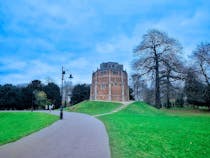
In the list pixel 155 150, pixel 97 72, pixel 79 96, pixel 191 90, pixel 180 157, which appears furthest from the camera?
pixel 79 96

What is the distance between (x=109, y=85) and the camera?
54.4 metres

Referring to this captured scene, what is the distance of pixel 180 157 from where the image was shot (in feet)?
21.4

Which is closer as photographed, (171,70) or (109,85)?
(171,70)

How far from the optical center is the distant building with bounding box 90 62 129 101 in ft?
180

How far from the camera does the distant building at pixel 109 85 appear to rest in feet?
180

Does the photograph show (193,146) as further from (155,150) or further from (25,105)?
(25,105)

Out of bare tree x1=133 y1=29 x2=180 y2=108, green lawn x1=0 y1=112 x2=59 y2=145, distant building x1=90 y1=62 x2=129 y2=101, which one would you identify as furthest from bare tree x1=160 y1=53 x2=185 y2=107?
green lawn x1=0 y1=112 x2=59 y2=145

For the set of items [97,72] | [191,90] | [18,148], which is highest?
[97,72]

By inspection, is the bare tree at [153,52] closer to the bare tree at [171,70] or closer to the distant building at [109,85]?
the bare tree at [171,70]

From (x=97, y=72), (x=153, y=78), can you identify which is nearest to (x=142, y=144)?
(x=153, y=78)

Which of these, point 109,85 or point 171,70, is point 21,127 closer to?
point 171,70

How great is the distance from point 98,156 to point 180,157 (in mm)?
2486

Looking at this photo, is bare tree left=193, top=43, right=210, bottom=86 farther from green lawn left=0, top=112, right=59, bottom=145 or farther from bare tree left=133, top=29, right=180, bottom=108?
green lawn left=0, top=112, right=59, bottom=145

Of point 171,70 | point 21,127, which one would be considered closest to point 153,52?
point 171,70
